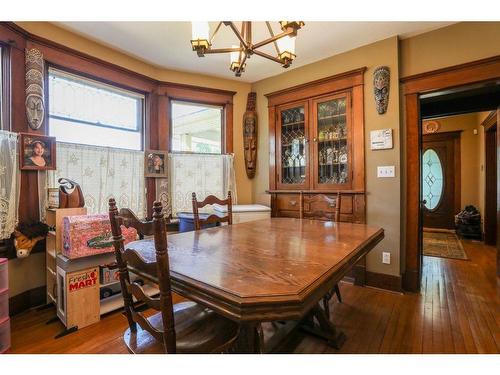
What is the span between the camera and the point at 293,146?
338cm

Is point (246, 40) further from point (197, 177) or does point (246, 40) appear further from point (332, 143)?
point (197, 177)

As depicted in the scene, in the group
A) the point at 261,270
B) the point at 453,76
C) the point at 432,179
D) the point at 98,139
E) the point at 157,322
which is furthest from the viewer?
the point at 432,179

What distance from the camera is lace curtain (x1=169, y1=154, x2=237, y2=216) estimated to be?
3.19 m

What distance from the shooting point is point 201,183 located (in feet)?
11.0

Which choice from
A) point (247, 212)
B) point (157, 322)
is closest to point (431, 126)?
point (247, 212)

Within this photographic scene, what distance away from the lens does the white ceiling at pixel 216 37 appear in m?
2.36

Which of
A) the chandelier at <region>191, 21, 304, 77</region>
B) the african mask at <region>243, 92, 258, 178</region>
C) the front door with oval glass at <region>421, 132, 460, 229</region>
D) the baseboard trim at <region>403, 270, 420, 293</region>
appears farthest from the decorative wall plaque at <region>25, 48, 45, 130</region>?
the front door with oval glass at <region>421, 132, 460, 229</region>

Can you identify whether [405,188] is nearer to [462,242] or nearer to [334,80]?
[334,80]

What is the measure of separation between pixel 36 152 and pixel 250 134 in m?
2.39

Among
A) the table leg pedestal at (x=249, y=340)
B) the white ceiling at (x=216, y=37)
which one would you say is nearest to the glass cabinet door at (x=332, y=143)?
the white ceiling at (x=216, y=37)

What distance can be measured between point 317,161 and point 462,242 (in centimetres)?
363

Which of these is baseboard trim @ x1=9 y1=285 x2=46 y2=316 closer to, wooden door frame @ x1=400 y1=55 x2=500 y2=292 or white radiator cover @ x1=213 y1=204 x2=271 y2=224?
white radiator cover @ x1=213 y1=204 x2=271 y2=224

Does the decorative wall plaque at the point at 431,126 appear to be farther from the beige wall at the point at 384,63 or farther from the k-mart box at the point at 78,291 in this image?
the k-mart box at the point at 78,291
